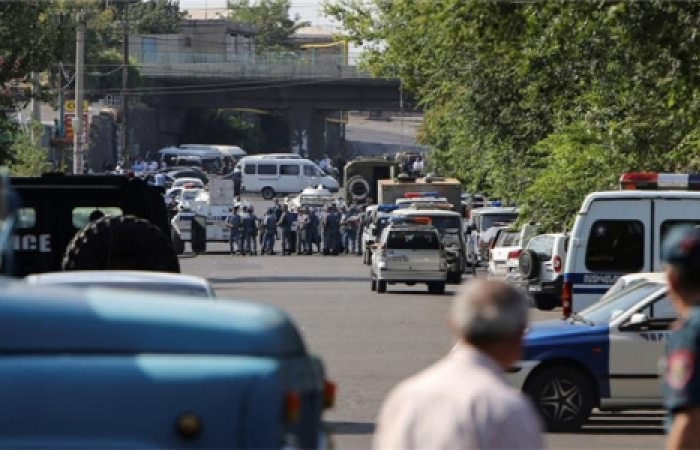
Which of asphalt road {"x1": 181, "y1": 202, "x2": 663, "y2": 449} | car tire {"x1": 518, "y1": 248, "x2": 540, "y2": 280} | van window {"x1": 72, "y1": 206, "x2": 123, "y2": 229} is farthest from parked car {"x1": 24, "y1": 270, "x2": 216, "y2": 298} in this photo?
car tire {"x1": 518, "y1": 248, "x2": 540, "y2": 280}

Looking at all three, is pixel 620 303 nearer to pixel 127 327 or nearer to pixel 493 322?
pixel 493 322

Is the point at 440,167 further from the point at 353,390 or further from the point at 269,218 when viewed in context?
the point at 353,390

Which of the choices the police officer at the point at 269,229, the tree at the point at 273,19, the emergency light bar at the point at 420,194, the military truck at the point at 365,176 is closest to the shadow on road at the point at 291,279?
the emergency light bar at the point at 420,194

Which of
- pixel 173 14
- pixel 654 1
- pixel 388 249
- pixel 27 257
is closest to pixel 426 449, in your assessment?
pixel 27 257

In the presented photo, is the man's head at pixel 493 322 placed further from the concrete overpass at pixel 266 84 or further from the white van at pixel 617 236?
the concrete overpass at pixel 266 84

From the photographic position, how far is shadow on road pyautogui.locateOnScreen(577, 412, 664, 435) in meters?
15.2

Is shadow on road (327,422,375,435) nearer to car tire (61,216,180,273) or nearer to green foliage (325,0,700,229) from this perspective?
car tire (61,216,180,273)

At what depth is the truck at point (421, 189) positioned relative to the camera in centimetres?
5578

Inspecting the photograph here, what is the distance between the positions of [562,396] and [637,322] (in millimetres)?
929

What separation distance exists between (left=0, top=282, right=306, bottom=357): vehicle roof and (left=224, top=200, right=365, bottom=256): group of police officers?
50.5m

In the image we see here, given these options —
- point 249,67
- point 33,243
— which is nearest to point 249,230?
point 33,243

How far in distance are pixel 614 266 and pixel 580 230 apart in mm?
678

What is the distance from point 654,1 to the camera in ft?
68.1

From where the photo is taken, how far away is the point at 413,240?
3725cm
